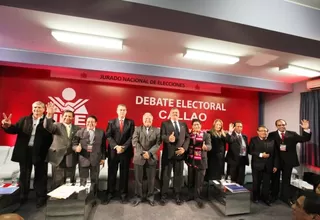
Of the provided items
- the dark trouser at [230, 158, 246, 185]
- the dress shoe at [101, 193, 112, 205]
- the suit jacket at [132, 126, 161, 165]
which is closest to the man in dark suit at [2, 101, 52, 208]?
the dress shoe at [101, 193, 112, 205]

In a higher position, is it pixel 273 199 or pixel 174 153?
pixel 174 153

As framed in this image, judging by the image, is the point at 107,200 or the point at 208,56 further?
the point at 208,56

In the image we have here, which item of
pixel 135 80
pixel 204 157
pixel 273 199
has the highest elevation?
pixel 135 80

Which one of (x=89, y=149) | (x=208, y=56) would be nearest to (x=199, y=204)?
(x=89, y=149)

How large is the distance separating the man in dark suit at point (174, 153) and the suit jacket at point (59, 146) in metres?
1.44

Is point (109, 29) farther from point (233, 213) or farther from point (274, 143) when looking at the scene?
point (274, 143)

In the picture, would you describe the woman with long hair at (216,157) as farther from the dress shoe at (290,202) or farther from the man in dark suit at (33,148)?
the man in dark suit at (33,148)

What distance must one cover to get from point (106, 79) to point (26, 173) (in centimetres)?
232

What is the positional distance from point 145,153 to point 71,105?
8.34 ft

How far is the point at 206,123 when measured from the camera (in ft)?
16.8

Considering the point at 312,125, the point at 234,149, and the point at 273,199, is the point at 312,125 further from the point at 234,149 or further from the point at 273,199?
the point at 234,149

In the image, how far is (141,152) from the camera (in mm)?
2812

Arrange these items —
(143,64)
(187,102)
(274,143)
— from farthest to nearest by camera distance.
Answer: (187,102)
(143,64)
(274,143)

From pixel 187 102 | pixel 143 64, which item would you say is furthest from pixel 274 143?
pixel 143 64
